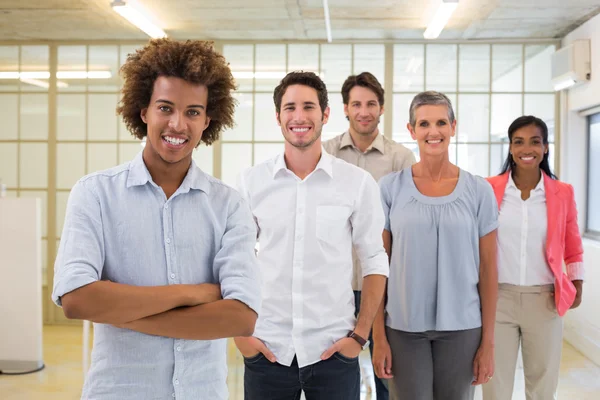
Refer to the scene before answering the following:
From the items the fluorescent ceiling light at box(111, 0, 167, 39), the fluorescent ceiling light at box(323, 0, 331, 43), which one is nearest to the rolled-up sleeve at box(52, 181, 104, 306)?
the fluorescent ceiling light at box(111, 0, 167, 39)

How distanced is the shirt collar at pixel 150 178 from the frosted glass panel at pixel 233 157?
489cm

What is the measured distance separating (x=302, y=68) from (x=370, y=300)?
181 inches

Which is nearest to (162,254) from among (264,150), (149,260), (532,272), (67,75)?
(149,260)

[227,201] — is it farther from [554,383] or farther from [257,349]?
[554,383]

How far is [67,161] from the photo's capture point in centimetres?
663

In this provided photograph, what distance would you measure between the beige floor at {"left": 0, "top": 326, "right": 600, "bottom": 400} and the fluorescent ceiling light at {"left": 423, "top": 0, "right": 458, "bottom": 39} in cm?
272

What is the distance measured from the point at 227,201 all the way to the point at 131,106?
340mm

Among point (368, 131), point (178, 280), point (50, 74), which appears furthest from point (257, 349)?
point (50, 74)

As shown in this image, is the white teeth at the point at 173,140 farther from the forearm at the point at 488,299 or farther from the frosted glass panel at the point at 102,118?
the frosted glass panel at the point at 102,118

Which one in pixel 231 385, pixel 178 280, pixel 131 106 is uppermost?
pixel 131 106

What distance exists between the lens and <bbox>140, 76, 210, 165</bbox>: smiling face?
1495 millimetres

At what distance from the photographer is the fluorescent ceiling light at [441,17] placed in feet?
14.9

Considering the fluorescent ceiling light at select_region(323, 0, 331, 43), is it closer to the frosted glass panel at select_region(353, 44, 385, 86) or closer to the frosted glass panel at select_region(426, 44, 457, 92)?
the frosted glass panel at select_region(353, 44, 385, 86)

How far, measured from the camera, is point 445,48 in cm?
628
